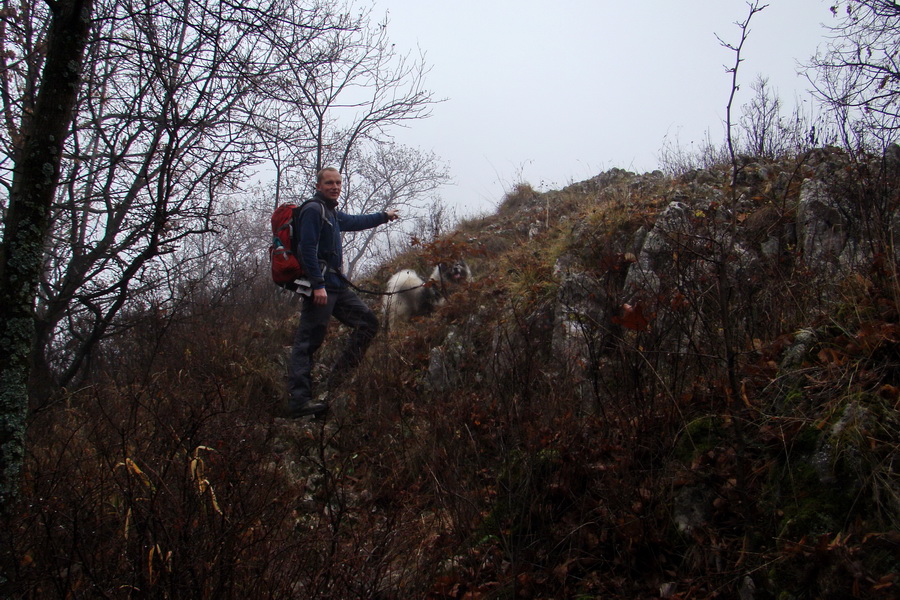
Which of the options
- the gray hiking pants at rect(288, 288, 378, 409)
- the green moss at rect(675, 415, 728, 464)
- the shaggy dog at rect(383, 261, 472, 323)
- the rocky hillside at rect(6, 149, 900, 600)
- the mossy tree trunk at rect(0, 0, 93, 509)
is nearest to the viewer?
the rocky hillside at rect(6, 149, 900, 600)

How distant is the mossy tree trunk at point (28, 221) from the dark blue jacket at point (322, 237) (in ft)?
9.45

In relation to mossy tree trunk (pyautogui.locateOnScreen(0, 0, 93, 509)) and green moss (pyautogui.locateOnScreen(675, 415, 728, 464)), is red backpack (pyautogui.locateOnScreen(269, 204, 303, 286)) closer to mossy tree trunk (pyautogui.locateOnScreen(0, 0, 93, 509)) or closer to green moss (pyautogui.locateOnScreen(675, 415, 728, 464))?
mossy tree trunk (pyautogui.locateOnScreen(0, 0, 93, 509))

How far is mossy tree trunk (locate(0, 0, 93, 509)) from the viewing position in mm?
2090

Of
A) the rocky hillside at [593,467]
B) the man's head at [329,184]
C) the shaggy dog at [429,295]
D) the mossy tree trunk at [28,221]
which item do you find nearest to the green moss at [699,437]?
the rocky hillside at [593,467]

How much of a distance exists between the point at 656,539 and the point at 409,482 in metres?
1.96

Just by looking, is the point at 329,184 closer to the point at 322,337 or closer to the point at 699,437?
the point at 322,337

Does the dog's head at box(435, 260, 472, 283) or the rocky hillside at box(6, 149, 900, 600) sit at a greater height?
the dog's head at box(435, 260, 472, 283)

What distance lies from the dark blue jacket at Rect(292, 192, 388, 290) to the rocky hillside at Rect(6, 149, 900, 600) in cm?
135

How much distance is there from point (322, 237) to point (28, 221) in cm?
323

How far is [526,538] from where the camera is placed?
267 cm

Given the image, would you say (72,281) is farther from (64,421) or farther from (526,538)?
(526,538)

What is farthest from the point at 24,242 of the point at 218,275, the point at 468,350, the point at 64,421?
the point at 218,275

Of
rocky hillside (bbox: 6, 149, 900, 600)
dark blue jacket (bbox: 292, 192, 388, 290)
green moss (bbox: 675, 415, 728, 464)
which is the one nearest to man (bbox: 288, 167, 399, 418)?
dark blue jacket (bbox: 292, 192, 388, 290)

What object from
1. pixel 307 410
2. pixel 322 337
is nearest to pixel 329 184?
pixel 322 337
